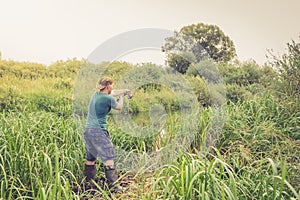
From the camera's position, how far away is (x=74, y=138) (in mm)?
4035

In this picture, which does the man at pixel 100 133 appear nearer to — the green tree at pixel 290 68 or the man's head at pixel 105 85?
the man's head at pixel 105 85

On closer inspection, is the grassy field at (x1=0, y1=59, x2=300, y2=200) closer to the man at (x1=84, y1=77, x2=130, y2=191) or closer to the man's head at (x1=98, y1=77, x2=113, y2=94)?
the man at (x1=84, y1=77, x2=130, y2=191)

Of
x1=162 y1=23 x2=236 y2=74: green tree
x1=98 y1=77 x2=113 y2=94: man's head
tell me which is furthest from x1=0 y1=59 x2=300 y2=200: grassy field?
x1=162 y1=23 x2=236 y2=74: green tree

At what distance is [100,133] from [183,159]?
42.8 inches

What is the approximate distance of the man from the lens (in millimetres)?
3385

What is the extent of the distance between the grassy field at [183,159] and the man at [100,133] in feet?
0.57

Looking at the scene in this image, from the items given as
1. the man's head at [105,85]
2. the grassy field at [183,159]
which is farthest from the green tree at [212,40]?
the man's head at [105,85]

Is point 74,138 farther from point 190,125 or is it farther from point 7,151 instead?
point 190,125

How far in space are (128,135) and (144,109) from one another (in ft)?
6.02

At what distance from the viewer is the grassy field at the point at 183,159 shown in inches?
94.5

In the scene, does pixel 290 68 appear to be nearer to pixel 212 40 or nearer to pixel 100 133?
pixel 100 133

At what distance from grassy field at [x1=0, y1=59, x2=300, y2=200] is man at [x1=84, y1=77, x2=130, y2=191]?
173mm

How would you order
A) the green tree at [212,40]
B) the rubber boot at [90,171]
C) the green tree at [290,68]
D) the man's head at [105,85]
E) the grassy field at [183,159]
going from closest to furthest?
the grassy field at [183,159] → the man's head at [105,85] → the rubber boot at [90,171] → the green tree at [290,68] → the green tree at [212,40]

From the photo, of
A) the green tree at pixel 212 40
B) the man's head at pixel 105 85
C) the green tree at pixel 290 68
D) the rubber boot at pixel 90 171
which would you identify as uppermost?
the green tree at pixel 212 40
